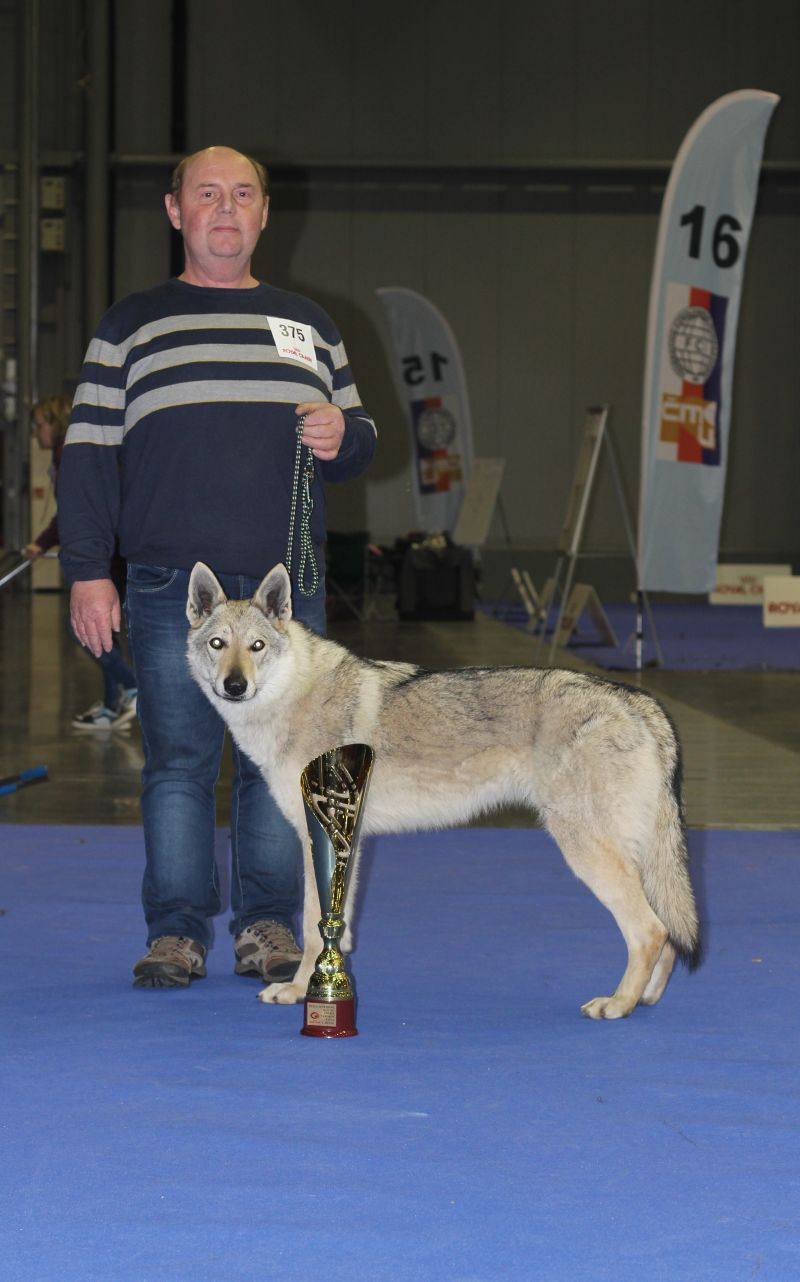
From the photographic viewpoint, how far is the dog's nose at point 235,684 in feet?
11.0

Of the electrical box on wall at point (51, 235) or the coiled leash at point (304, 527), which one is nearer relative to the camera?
the coiled leash at point (304, 527)

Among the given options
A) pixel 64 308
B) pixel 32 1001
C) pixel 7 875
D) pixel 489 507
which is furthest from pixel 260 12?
pixel 32 1001

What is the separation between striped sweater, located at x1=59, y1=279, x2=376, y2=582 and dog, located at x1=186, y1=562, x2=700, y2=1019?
0.25m

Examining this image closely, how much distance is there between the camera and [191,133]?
18.9 m

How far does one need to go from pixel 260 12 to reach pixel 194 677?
16918 mm

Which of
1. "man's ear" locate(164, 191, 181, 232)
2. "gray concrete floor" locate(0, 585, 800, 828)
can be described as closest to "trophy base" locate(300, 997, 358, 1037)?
"man's ear" locate(164, 191, 181, 232)

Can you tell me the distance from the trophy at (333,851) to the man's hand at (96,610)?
0.66 metres

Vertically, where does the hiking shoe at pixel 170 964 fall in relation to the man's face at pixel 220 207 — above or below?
below

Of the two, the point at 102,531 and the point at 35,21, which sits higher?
the point at 35,21

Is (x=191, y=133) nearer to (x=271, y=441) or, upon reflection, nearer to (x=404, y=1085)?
(x=271, y=441)

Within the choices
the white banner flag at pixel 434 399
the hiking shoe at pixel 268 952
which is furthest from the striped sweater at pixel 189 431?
the white banner flag at pixel 434 399

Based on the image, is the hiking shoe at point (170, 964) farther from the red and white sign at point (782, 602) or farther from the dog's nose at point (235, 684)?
the red and white sign at point (782, 602)

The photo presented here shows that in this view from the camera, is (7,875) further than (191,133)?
No

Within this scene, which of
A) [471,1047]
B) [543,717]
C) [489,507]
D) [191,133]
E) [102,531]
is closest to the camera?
[471,1047]
